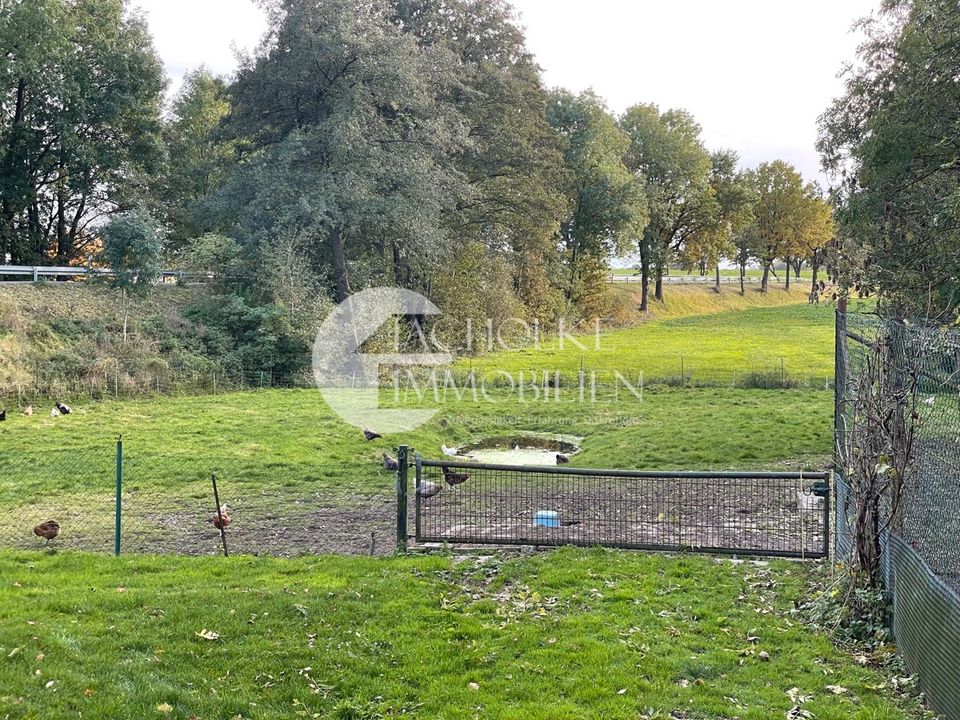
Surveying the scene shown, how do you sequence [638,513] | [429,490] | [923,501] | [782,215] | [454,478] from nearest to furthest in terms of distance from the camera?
[923,501] → [638,513] → [429,490] → [454,478] → [782,215]

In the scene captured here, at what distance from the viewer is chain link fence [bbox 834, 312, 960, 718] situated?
5.21 meters

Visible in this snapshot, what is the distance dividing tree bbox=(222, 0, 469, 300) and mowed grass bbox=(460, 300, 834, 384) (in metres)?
6.46

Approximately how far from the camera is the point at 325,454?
15555mm

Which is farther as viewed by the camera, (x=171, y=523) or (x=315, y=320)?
(x=315, y=320)

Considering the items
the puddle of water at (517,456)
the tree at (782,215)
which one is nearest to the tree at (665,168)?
the tree at (782,215)

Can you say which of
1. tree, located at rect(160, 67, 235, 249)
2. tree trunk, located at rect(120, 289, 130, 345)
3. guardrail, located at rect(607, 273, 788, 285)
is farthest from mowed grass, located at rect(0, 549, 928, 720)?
guardrail, located at rect(607, 273, 788, 285)

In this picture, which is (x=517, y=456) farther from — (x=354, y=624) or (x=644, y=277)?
(x=644, y=277)

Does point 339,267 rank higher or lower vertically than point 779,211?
lower

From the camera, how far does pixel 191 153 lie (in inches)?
1581

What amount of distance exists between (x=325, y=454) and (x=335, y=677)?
9.92 m

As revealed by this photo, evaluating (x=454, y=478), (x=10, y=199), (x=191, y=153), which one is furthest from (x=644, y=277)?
(x=454, y=478)

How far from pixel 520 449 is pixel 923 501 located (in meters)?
11.7

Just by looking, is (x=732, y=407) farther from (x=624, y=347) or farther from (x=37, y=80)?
(x=37, y=80)

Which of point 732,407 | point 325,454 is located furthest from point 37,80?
point 732,407
